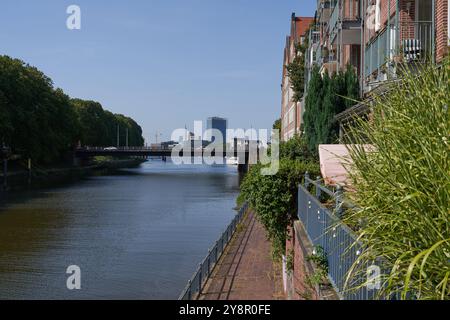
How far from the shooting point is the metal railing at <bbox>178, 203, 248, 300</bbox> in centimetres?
1249

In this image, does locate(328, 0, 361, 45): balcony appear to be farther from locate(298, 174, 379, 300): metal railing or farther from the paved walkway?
locate(298, 174, 379, 300): metal railing

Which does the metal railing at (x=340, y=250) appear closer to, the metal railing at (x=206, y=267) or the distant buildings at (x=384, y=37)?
the distant buildings at (x=384, y=37)

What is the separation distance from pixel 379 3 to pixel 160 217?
907 inches

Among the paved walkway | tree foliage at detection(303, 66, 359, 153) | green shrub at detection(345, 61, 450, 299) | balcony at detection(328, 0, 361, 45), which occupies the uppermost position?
balcony at detection(328, 0, 361, 45)

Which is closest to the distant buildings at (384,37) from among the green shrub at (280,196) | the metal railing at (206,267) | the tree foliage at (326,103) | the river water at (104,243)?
the tree foliage at (326,103)

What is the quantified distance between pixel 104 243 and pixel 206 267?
441 inches

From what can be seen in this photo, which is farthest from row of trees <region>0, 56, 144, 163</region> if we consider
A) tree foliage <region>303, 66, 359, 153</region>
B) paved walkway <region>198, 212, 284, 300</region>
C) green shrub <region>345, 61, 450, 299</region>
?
green shrub <region>345, 61, 450, 299</region>

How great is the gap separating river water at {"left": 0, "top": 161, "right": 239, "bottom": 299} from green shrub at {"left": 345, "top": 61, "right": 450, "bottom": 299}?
13.8 meters

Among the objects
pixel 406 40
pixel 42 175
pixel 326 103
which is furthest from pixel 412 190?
pixel 42 175

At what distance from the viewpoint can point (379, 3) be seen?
17.3 m

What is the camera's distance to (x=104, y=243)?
88.0 ft

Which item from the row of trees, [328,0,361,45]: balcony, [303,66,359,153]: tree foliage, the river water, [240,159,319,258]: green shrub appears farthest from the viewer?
the row of trees

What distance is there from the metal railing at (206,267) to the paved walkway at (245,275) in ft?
0.54
